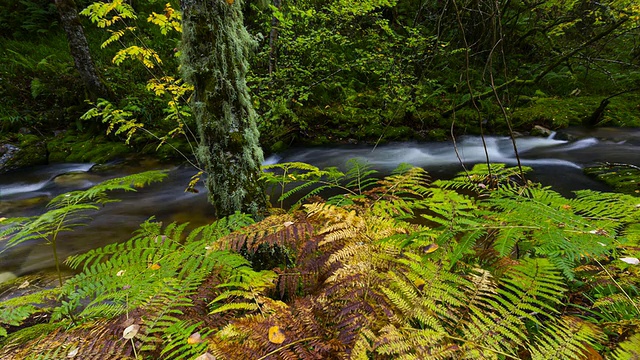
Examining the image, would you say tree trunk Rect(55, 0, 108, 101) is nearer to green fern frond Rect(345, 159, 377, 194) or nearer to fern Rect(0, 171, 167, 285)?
fern Rect(0, 171, 167, 285)

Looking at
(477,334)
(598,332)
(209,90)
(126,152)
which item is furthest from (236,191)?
(126,152)

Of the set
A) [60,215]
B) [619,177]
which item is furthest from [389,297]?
[619,177]

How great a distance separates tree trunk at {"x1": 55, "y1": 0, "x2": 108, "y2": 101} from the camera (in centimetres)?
765

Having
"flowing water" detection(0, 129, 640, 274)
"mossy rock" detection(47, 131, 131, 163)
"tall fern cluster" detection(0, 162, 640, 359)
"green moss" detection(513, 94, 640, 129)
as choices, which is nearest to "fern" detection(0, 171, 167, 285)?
"tall fern cluster" detection(0, 162, 640, 359)

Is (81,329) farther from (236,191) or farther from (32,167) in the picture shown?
(32,167)

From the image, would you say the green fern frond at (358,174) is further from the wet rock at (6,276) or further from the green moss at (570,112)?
the green moss at (570,112)

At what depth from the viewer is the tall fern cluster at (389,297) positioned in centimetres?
115

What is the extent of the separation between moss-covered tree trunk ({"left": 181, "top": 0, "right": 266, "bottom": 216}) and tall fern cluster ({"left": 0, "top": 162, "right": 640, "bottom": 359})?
1.96 feet

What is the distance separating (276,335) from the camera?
1239 mm

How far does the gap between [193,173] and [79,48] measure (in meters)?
4.96

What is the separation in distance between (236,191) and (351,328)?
166 centimetres

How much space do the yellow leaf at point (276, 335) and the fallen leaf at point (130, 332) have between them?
1.97 ft

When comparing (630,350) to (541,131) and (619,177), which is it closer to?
(619,177)

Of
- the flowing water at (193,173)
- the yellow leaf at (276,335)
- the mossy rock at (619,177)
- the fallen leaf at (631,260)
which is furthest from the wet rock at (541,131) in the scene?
the yellow leaf at (276,335)
